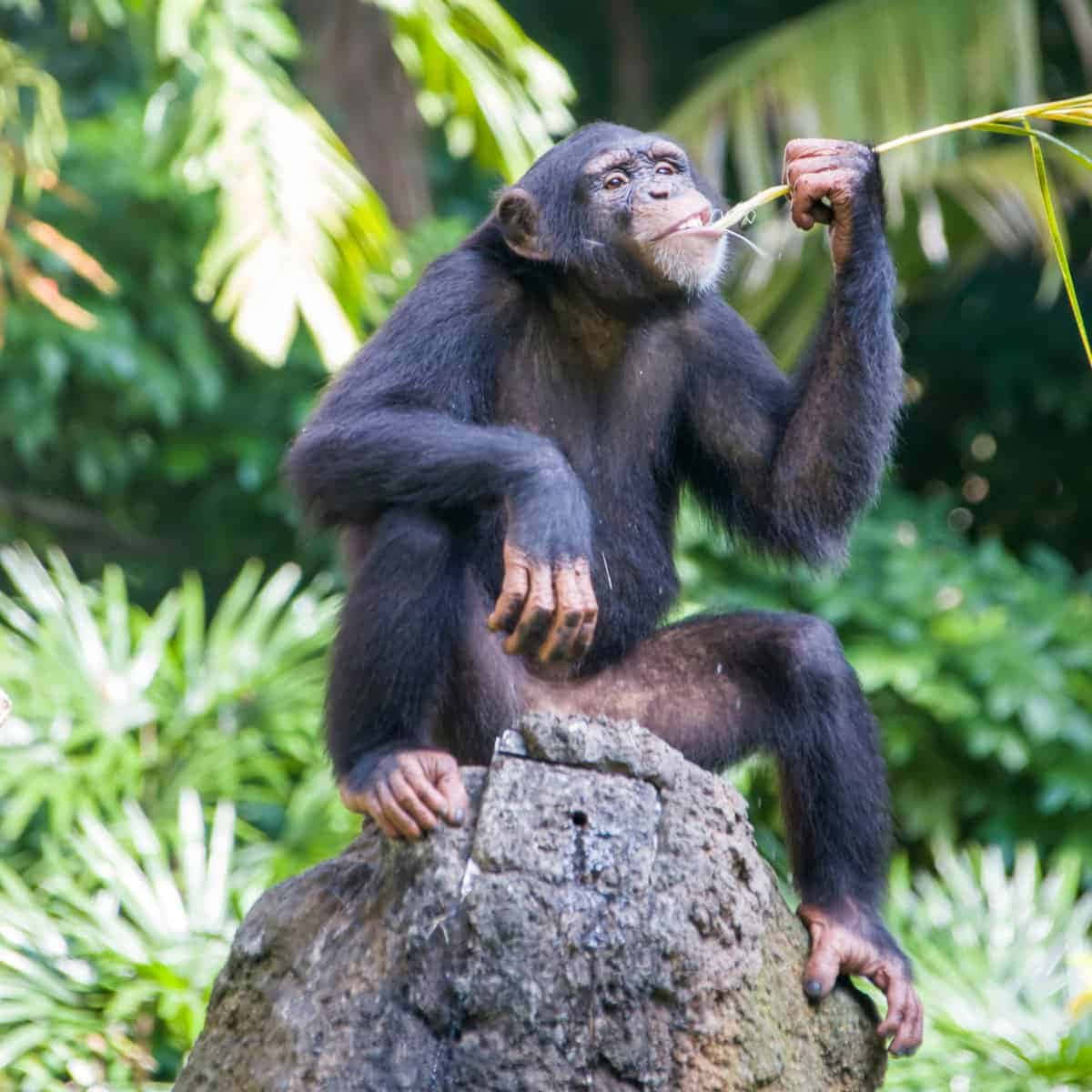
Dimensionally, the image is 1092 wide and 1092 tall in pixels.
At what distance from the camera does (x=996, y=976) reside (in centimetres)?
605

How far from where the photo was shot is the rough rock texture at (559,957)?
3.30 meters

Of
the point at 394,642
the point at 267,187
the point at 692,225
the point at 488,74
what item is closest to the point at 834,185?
the point at 692,225

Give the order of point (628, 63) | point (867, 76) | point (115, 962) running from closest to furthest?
1. point (115, 962)
2. point (867, 76)
3. point (628, 63)

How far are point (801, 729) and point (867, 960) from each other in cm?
51

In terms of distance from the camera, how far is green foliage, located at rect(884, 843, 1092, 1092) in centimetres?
544

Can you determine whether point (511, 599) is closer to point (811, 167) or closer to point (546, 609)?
point (546, 609)

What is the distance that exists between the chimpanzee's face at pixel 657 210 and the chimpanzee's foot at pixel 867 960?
1442 mm

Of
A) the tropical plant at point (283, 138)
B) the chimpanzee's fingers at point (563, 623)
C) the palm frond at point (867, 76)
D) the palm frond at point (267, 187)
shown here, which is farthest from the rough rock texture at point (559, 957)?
the palm frond at point (867, 76)

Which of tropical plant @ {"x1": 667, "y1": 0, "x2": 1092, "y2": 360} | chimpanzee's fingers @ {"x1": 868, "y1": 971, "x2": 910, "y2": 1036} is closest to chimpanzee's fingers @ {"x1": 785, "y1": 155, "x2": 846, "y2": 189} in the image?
chimpanzee's fingers @ {"x1": 868, "y1": 971, "x2": 910, "y2": 1036}

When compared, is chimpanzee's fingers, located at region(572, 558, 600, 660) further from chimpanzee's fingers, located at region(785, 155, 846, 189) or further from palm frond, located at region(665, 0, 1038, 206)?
palm frond, located at region(665, 0, 1038, 206)

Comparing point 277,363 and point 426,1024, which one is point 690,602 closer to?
point 277,363

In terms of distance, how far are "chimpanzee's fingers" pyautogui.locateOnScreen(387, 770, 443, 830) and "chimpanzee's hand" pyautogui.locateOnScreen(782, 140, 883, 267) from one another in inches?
58.0

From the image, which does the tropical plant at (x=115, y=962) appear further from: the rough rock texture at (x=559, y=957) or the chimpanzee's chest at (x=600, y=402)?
the chimpanzee's chest at (x=600, y=402)

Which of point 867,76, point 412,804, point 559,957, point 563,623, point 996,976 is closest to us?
point 559,957
